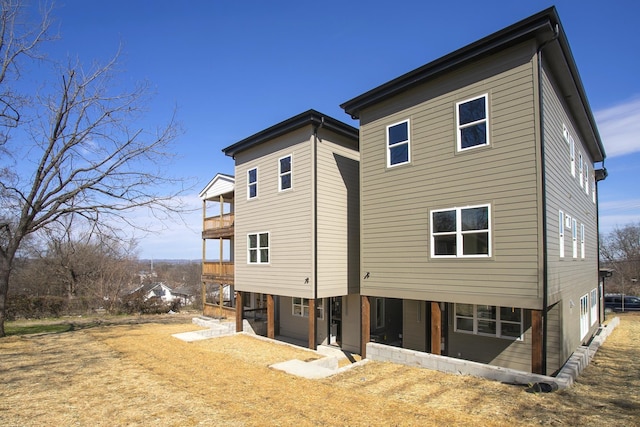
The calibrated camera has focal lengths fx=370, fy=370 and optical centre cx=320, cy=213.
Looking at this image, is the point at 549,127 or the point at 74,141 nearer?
the point at 549,127

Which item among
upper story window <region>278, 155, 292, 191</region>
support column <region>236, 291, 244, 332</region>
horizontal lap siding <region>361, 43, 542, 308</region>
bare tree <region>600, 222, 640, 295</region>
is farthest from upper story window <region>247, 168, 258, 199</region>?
bare tree <region>600, 222, 640, 295</region>

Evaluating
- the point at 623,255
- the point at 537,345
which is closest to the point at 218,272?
the point at 537,345

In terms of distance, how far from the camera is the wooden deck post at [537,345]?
24.4ft

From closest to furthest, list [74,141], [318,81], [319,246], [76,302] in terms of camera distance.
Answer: [319,246]
[74,141]
[318,81]
[76,302]

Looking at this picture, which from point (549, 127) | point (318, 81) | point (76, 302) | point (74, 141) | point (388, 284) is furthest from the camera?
point (76, 302)

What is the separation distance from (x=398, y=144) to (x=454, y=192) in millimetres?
2258

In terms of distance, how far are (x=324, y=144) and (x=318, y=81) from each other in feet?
11.7

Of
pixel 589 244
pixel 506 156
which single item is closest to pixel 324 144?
pixel 506 156

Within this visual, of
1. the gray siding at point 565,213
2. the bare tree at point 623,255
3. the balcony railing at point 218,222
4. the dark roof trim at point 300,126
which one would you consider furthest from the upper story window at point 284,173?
the bare tree at point 623,255

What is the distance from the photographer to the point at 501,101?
27.3ft

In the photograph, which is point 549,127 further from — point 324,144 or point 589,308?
point 589,308

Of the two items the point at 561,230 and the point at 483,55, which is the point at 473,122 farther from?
the point at 561,230

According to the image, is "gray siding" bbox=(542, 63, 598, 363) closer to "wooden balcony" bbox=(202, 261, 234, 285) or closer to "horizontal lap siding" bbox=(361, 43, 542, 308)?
"horizontal lap siding" bbox=(361, 43, 542, 308)

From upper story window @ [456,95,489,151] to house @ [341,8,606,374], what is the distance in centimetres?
3
